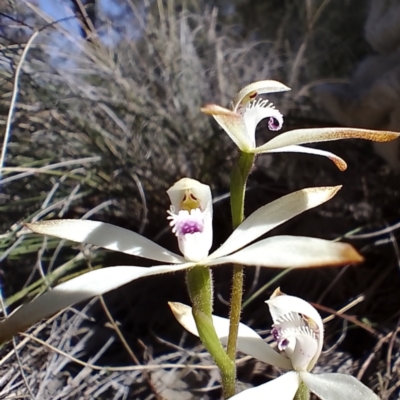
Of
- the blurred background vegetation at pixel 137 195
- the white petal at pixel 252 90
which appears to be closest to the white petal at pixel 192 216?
the white petal at pixel 252 90

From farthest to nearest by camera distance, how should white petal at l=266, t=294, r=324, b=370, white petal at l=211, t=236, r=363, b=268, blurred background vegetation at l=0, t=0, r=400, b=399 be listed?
1. blurred background vegetation at l=0, t=0, r=400, b=399
2. white petal at l=266, t=294, r=324, b=370
3. white petal at l=211, t=236, r=363, b=268

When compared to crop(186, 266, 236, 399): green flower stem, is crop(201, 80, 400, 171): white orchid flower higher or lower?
higher

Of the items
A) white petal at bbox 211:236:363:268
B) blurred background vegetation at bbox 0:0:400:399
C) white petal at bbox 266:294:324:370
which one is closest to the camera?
white petal at bbox 211:236:363:268

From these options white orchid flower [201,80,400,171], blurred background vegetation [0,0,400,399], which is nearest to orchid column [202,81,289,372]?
white orchid flower [201,80,400,171]

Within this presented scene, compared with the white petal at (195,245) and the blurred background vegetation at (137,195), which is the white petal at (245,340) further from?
the blurred background vegetation at (137,195)

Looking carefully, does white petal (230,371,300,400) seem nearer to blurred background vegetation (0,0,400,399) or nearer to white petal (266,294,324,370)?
white petal (266,294,324,370)

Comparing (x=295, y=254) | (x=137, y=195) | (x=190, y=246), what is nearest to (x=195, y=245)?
(x=190, y=246)

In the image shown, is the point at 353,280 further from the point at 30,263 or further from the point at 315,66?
the point at 315,66

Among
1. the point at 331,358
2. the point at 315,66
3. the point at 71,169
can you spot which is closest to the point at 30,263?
the point at 71,169
